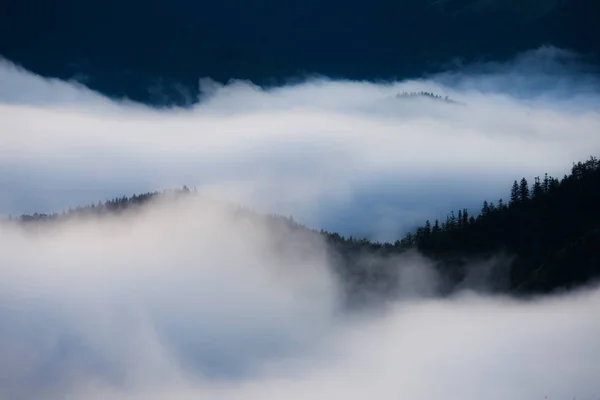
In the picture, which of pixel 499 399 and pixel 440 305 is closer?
pixel 499 399

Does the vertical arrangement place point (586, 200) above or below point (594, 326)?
above

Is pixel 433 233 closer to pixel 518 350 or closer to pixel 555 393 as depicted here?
pixel 518 350

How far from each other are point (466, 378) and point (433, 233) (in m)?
31.7

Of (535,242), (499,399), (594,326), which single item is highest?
(535,242)

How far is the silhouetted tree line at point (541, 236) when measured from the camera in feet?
533

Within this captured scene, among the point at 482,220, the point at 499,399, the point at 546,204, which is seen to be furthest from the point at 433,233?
the point at 499,399

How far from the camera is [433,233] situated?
196m

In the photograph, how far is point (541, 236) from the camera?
16712 centimetres

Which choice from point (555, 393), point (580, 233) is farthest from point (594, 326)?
point (555, 393)

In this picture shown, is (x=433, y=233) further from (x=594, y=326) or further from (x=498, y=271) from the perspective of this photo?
(x=594, y=326)

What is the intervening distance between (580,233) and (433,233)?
3805cm

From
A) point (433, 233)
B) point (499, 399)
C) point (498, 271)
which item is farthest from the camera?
point (433, 233)

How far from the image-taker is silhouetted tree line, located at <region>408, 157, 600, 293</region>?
162 metres

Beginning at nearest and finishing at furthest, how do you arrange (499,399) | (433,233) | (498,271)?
(499,399) < (498,271) < (433,233)
